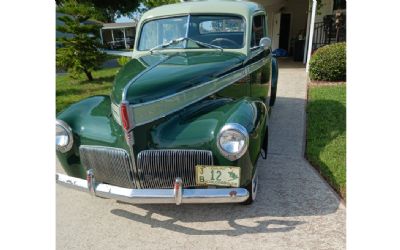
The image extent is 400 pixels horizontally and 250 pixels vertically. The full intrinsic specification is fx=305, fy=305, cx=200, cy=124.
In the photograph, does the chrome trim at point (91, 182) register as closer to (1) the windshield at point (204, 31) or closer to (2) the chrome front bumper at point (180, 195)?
(2) the chrome front bumper at point (180, 195)

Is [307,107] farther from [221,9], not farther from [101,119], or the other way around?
[101,119]

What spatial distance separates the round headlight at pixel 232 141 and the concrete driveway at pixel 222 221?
2.46 ft

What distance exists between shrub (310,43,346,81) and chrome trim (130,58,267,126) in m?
5.98

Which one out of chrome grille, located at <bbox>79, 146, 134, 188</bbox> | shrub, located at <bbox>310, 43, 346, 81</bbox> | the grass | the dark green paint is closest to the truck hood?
the dark green paint

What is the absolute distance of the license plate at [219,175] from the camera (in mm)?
2402

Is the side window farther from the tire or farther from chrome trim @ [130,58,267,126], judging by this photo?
the tire

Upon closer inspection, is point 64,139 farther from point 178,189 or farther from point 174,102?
point 178,189

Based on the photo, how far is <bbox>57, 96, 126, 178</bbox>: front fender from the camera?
2639 millimetres

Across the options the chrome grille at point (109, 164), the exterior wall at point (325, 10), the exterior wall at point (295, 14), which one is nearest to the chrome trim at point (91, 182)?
the chrome grille at point (109, 164)

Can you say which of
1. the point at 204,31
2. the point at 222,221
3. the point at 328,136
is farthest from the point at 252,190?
the point at 328,136

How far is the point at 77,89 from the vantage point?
9.27 metres

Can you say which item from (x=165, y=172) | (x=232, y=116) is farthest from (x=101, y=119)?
(x=232, y=116)

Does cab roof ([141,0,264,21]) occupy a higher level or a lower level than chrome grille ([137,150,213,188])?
higher

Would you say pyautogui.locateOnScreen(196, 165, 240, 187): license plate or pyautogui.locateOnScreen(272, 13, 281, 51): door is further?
pyautogui.locateOnScreen(272, 13, 281, 51): door
